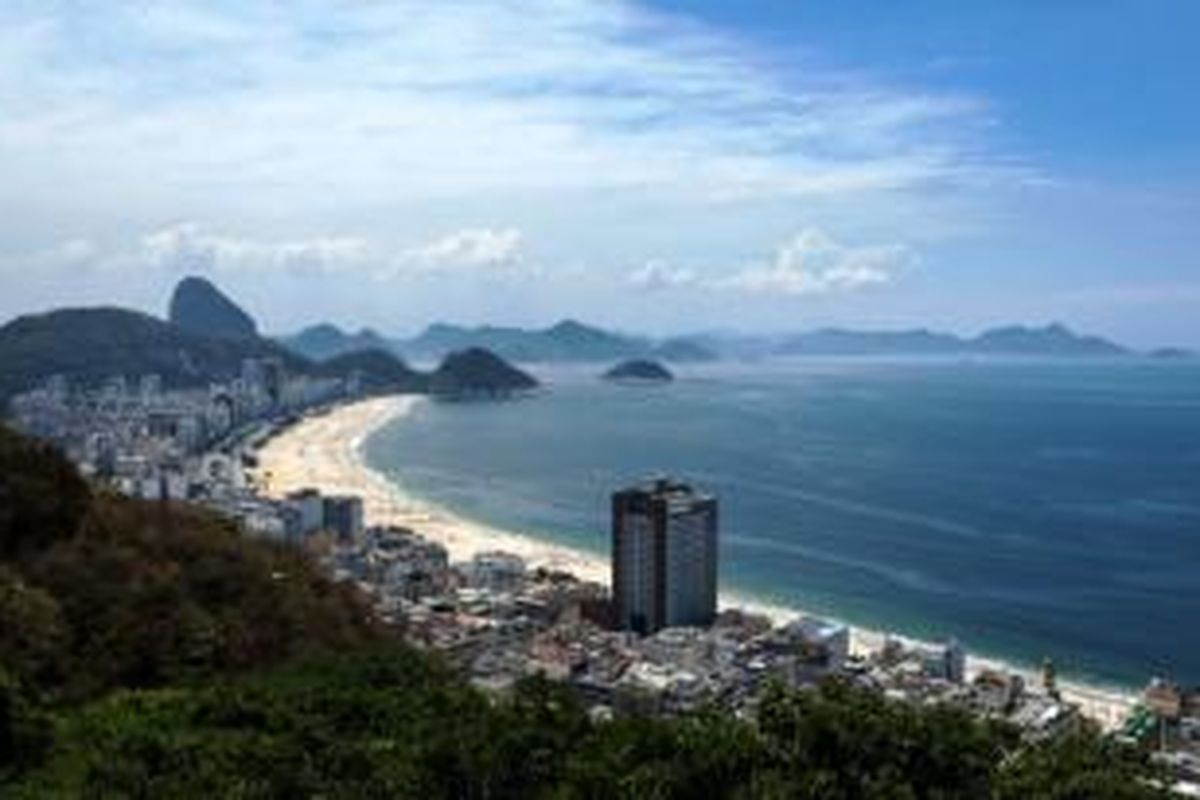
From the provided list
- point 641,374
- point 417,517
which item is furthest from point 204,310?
point 417,517

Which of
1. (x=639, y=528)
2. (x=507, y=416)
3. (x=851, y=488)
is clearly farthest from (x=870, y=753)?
(x=507, y=416)

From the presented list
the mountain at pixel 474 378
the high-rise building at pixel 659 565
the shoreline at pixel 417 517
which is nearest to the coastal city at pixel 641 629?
the high-rise building at pixel 659 565

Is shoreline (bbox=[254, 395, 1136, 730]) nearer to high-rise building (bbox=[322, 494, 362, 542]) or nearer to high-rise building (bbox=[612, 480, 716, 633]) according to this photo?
high-rise building (bbox=[612, 480, 716, 633])

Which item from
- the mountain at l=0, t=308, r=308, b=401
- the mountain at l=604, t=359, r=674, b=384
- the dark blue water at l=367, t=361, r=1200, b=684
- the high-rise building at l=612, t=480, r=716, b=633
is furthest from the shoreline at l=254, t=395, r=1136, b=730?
the mountain at l=604, t=359, r=674, b=384

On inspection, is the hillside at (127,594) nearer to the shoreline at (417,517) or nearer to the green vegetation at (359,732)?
the green vegetation at (359,732)

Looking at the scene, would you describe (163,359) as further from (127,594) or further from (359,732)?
(359,732)

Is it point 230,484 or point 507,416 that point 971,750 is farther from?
point 507,416
